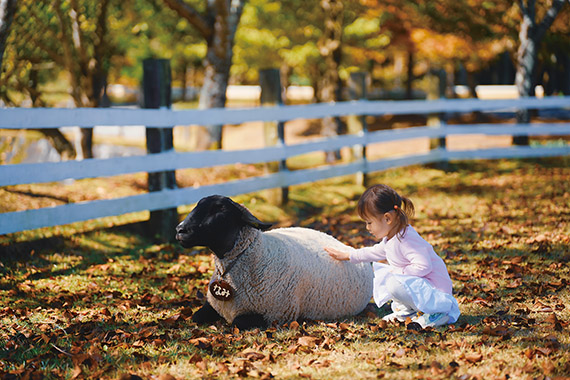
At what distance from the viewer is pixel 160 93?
7.08 m

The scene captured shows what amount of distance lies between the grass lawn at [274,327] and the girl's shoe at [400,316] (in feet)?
0.32

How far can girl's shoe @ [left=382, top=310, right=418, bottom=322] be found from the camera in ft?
15.1

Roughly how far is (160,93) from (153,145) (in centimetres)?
61

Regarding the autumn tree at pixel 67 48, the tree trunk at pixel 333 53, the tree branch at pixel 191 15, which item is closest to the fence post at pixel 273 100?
the tree branch at pixel 191 15

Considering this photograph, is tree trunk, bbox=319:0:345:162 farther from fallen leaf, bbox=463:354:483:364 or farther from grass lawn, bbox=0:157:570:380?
fallen leaf, bbox=463:354:483:364

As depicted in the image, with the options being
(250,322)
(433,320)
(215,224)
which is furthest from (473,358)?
(215,224)

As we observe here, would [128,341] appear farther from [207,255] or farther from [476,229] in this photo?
[476,229]

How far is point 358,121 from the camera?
10664mm

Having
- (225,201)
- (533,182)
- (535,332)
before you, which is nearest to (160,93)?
(225,201)

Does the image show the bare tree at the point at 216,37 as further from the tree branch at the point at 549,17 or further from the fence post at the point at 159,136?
the tree branch at the point at 549,17

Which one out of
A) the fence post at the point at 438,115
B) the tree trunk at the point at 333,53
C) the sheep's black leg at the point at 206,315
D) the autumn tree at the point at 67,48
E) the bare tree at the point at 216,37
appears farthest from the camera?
the tree trunk at the point at 333,53

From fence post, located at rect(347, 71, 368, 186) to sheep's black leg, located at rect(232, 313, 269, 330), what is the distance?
642 centimetres

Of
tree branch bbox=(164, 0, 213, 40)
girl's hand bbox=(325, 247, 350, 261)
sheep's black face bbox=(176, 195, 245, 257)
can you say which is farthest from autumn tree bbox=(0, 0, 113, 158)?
girl's hand bbox=(325, 247, 350, 261)

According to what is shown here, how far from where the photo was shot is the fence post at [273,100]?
870 cm
